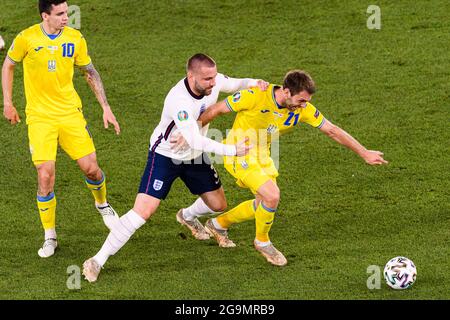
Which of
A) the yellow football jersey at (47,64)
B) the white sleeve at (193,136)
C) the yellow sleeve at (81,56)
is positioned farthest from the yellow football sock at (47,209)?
the white sleeve at (193,136)

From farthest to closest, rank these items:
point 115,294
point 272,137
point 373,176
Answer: point 373,176
point 272,137
point 115,294

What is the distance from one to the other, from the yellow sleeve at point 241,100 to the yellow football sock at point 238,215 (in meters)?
0.98

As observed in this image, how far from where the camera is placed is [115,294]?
387 inches

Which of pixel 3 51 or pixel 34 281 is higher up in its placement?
pixel 3 51

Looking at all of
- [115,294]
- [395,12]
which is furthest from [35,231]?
[395,12]

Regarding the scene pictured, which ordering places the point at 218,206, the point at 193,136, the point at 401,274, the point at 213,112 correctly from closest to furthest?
the point at 401,274, the point at 193,136, the point at 213,112, the point at 218,206

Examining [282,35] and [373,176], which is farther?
[282,35]

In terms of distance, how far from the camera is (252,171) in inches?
411

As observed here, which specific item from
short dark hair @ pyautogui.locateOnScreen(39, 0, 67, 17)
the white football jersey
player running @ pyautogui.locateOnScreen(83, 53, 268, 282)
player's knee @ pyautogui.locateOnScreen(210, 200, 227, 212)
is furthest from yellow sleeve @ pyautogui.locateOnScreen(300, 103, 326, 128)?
short dark hair @ pyautogui.locateOnScreen(39, 0, 67, 17)

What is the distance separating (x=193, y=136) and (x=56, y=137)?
1.58m

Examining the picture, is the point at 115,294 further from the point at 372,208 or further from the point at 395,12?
Result: the point at 395,12

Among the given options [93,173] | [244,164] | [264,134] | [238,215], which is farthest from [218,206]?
[93,173]

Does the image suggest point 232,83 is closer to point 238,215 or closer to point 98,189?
point 238,215

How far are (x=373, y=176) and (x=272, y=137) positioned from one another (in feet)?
7.81
